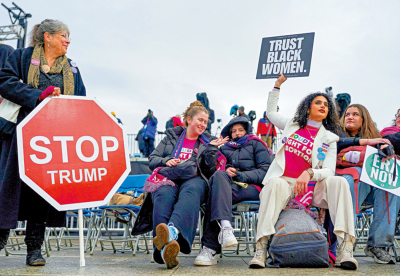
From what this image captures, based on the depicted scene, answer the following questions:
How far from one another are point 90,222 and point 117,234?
2.71 m

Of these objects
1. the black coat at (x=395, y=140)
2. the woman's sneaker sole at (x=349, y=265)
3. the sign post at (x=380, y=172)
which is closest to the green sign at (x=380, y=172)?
the sign post at (x=380, y=172)

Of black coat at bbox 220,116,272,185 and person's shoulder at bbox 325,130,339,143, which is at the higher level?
person's shoulder at bbox 325,130,339,143

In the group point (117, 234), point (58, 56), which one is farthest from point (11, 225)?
point (117, 234)

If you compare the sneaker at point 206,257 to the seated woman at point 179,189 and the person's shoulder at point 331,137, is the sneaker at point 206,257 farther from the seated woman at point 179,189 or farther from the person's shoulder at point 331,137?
the person's shoulder at point 331,137

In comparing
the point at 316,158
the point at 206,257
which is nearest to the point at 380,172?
the point at 316,158

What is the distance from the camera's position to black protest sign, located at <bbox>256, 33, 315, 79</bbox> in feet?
15.1

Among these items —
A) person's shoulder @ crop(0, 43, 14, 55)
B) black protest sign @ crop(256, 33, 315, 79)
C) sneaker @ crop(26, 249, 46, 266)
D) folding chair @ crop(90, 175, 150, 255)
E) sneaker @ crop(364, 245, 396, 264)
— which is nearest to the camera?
sneaker @ crop(26, 249, 46, 266)

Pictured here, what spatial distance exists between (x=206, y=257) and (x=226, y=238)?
0.24 m

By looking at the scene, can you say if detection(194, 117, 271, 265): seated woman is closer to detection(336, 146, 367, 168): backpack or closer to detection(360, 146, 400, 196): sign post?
detection(336, 146, 367, 168): backpack

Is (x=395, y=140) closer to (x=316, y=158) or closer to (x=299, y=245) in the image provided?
(x=316, y=158)

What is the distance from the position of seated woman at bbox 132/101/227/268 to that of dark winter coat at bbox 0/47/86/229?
2.62 ft

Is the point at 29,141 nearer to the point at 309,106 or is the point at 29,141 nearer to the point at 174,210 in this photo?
the point at 174,210

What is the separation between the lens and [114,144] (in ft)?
10.0

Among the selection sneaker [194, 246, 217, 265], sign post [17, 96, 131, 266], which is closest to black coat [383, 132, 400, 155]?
sneaker [194, 246, 217, 265]
